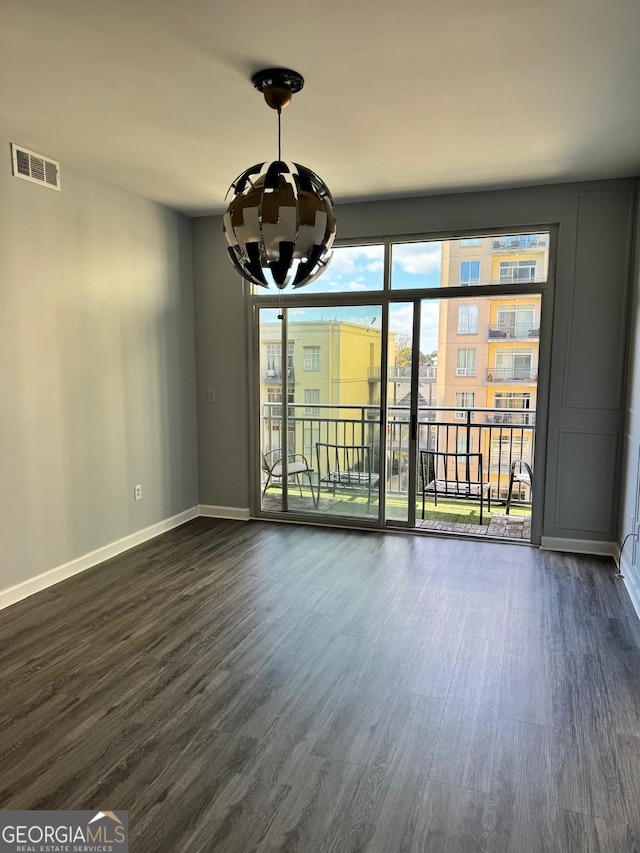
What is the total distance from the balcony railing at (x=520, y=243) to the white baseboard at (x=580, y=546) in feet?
7.69

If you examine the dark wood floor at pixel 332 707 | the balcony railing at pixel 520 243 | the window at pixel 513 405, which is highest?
the balcony railing at pixel 520 243

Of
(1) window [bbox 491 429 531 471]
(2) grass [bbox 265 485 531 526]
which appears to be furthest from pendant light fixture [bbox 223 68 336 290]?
(1) window [bbox 491 429 531 471]

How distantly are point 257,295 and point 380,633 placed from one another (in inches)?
129

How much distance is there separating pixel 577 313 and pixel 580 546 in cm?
184

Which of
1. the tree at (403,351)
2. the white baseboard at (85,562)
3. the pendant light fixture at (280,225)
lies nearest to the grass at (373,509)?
the white baseboard at (85,562)

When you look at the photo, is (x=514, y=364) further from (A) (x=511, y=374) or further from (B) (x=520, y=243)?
(B) (x=520, y=243)

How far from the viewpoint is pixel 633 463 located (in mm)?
3729

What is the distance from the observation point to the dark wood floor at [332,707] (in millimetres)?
1774

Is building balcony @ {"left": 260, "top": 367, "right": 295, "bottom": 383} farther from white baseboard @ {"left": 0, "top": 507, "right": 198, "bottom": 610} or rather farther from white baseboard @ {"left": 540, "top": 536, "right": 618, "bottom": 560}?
white baseboard @ {"left": 540, "top": 536, "right": 618, "bottom": 560}

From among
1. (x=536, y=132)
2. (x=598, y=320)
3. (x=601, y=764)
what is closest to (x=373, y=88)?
(x=536, y=132)

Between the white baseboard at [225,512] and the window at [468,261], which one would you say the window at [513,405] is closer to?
the window at [468,261]

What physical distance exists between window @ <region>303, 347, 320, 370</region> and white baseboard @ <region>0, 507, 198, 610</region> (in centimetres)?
181

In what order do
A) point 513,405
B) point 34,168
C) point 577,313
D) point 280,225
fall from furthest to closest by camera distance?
1. point 513,405
2. point 577,313
3. point 34,168
4. point 280,225

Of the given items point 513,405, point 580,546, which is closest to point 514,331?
point 513,405
